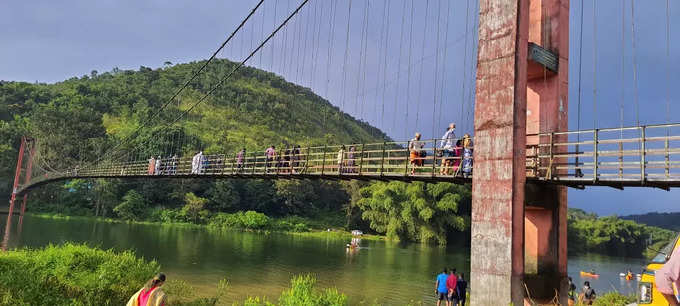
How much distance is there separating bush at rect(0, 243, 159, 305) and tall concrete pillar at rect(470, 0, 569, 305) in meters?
6.96

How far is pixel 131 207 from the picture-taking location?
47.3 m

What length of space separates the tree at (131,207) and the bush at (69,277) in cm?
3927

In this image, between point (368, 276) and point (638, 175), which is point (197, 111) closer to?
point (368, 276)

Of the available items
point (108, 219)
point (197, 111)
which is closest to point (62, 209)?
point (108, 219)

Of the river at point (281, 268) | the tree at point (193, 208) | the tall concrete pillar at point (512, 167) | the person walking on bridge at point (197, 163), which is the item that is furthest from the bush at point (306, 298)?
the tree at point (193, 208)

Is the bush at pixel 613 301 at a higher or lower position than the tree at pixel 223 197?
lower

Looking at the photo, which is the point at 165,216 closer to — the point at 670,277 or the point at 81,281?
the point at 81,281

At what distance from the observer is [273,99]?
106 m

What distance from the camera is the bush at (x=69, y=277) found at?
7.94 meters

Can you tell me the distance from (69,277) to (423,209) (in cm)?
3489

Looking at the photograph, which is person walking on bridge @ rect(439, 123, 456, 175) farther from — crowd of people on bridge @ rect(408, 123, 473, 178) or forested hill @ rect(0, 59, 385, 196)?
forested hill @ rect(0, 59, 385, 196)

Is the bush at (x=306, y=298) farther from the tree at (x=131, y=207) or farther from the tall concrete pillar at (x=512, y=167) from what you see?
the tree at (x=131, y=207)

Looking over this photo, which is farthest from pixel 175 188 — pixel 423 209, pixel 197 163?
pixel 197 163

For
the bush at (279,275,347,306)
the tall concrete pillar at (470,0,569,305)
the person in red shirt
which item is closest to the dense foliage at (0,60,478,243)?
the person in red shirt
